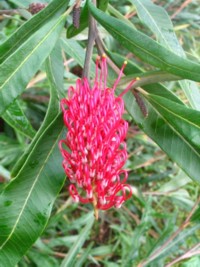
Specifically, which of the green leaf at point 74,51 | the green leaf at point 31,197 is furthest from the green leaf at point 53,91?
the green leaf at point 74,51

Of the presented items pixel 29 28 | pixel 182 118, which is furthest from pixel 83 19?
pixel 182 118

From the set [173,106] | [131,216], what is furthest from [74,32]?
[131,216]

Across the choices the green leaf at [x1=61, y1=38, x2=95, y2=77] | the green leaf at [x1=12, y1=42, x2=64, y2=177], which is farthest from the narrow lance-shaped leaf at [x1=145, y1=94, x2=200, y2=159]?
the green leaf at [x1=61, y1=38, x2=95, y2=77]

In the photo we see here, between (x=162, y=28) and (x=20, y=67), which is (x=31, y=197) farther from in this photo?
(x=162, y=28)

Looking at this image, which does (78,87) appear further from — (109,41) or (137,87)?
(109,41)

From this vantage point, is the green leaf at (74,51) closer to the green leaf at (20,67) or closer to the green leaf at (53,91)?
the green leaf at (53,91)
